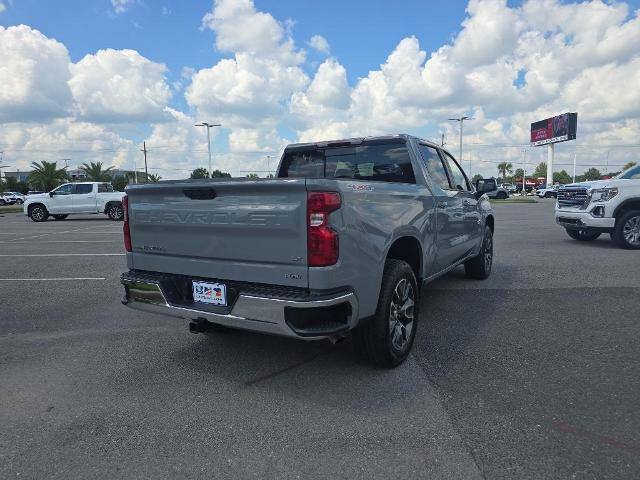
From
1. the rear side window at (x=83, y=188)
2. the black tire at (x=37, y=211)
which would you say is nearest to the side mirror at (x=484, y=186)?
the rear side window at (x=83, y=188)

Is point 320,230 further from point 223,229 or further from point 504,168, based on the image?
point 504,168

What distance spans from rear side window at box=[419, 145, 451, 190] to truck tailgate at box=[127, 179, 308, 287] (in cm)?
229

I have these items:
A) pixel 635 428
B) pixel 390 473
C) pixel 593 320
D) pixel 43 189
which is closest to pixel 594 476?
pixel 635 428

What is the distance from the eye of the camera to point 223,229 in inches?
128

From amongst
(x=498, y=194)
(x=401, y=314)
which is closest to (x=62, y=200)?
(x=498, y=194)

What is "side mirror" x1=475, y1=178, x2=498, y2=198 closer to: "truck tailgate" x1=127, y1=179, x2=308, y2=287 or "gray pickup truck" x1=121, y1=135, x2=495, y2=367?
"gray pickup truck" x1=121, y1=135, x2=495, y2=367

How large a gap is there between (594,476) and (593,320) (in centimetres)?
295

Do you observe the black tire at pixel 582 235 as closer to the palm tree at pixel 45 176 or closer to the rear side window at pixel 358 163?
the rear side window at pixel 358 163

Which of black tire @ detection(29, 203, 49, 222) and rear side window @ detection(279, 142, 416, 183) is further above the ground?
rear side window @ detection(279, 142, 416, 183)

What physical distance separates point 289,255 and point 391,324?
3.76 ft

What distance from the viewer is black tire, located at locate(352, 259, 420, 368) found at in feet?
11.3

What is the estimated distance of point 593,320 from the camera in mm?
4816

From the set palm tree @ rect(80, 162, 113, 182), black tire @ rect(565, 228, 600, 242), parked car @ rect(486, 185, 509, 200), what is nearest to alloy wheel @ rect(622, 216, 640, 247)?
black tire @ rect(565, 228, 600, 242)

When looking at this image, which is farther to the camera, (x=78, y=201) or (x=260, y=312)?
(x=78, y=201)
